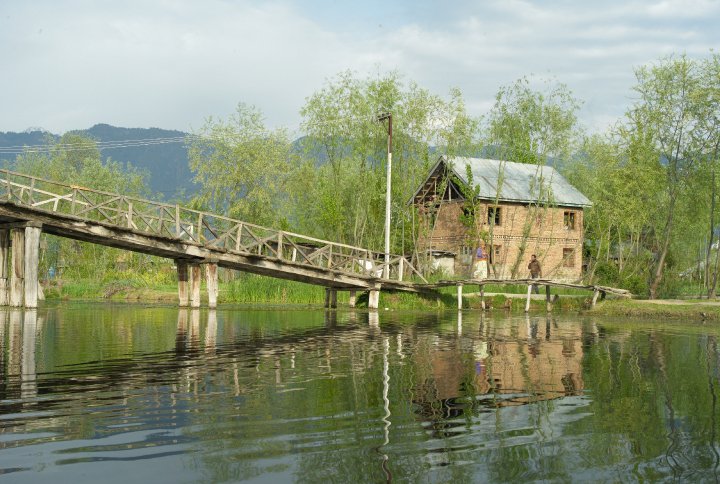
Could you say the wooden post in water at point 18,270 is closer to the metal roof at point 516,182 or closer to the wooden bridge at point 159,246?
the wooden bridge at point 159,246

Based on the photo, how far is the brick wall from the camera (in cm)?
4850

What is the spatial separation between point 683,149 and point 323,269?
2019 cm

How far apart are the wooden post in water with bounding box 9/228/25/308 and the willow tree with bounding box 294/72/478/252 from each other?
856 inches

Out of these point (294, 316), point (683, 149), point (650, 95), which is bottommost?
point (294, 316)

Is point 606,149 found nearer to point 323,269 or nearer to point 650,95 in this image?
point 650,95

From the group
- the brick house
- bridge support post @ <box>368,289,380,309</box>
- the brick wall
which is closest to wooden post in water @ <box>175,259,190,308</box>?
bridge support post @ <box>368,289,380,309</box>

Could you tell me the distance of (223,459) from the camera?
713cm

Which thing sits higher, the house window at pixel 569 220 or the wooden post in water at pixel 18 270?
the house window at pixel 569 220

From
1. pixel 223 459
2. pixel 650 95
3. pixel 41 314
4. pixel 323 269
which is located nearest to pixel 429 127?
pixel 650 95

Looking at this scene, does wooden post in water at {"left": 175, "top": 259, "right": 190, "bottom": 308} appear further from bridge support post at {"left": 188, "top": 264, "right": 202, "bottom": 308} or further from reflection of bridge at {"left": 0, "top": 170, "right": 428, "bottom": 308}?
bridge support post at {"left": 188, "top": 264, "right": 202, "bottom": 308}

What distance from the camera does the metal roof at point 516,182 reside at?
154 feet

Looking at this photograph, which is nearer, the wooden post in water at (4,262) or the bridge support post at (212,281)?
the wooden post in water at (4,262)

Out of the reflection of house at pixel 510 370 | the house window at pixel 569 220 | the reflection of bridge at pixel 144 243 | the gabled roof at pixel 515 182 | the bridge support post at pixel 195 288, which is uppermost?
the gabled roof at pixel 515 182

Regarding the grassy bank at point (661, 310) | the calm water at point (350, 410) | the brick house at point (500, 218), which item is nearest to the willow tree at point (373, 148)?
the brick house at point (500, 218)
